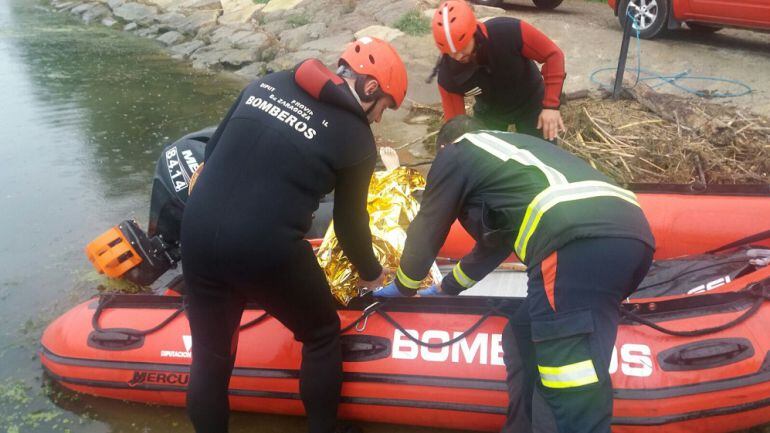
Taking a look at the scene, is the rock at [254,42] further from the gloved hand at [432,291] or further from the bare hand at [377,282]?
the gloved hand at [432,291]

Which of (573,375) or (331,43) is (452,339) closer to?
(573,375)

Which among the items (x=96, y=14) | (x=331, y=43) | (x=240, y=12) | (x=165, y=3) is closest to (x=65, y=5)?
(x=96, y=14)

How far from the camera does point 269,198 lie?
1.86 m

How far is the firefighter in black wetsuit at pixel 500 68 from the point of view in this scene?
10.3ft

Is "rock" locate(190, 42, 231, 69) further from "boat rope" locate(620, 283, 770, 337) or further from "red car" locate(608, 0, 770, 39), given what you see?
"boat rope" locate(620, 283, 770, 337)

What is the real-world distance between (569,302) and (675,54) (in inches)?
219

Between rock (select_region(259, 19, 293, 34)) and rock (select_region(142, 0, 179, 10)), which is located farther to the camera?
rock (select_region(142, 0, 179, 10))

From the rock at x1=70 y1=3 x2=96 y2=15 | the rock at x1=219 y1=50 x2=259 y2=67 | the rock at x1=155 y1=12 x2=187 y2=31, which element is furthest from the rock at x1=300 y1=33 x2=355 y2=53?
the rock at x1=70 y1=3 x2=96 y2=15

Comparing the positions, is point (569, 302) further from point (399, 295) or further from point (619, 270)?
point (399, 295)

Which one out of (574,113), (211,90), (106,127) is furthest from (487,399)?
(211,90)

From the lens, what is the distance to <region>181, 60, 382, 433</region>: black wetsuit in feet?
6.12

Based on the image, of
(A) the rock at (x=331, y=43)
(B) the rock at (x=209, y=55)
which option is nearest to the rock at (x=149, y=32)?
(B) the rock at (x=209, y=55)

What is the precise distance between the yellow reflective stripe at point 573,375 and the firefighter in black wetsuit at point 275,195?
0.80m

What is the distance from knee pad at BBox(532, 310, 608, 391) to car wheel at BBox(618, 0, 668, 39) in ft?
19.0
